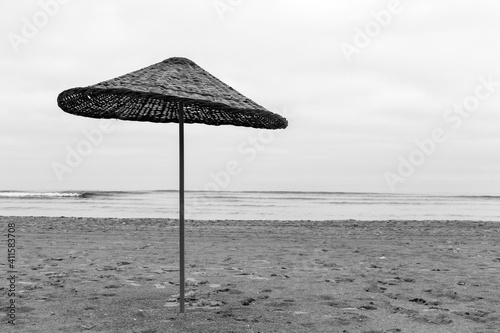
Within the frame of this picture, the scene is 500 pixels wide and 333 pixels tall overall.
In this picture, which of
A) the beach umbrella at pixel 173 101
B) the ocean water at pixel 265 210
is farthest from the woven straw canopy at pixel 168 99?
the ocean water at pixel 265 210

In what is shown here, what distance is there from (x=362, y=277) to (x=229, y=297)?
2.38 meters

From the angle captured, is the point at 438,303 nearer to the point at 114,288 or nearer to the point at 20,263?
the point at 114,288

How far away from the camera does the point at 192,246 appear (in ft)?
35.8

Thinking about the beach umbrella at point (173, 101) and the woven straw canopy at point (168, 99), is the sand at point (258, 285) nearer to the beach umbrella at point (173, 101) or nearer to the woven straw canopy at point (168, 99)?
the beach umbrella at point (173, 101)

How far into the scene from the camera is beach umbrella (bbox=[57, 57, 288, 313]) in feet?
13.3

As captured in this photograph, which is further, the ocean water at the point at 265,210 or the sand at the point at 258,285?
the ocean water at the point at 265,210

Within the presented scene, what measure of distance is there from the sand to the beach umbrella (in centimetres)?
78

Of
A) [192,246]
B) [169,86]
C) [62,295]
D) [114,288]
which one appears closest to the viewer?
[169,86]

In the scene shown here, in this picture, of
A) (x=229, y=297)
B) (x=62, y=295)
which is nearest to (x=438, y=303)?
(x=229, y=297)

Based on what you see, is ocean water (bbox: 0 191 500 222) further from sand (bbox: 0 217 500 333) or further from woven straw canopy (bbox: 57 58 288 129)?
woven straw canopy (bbox: 57 58 288 129)

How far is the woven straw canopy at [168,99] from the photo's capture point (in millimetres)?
4047

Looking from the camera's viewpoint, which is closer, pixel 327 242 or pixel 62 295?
pixel 62 295

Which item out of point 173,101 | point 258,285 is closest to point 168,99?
point 173,101

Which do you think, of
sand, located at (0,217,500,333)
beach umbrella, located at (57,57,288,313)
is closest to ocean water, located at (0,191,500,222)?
sand, located at (0,217,500,333)
